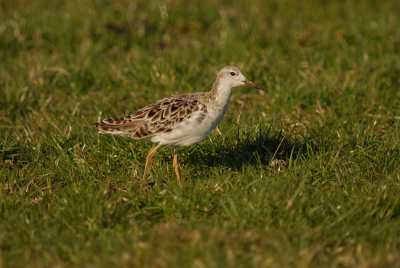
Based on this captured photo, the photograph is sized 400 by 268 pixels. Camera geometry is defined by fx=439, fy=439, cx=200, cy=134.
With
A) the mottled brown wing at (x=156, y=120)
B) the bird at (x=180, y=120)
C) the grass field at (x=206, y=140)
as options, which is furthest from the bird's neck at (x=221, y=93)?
the grass field at (x=206, y=140)

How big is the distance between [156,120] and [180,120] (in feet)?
1.08

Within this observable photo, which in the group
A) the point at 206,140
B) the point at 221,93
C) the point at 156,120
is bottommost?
the point at 206,140

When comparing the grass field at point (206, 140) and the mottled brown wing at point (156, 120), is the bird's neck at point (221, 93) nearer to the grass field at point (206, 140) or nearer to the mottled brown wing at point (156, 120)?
the mottled brown wing at point (156, 120)

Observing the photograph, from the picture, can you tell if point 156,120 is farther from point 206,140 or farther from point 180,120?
point 206,140

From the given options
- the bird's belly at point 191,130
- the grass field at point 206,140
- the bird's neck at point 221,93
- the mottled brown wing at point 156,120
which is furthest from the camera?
the bird's neck at point 221,93

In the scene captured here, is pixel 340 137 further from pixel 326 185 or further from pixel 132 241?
pixel 132 241

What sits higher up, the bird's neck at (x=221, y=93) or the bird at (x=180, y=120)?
the bird's neck at (x=221, y=93)

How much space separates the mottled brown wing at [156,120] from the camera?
5.56 meters

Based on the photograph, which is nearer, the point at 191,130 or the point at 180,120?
the point at 191,130

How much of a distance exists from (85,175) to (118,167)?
0.49 meters

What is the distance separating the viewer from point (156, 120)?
5.64 metres

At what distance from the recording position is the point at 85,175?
5684 mm

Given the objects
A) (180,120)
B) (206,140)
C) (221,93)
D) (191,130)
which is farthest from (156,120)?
(206,140)

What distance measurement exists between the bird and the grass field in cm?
49
